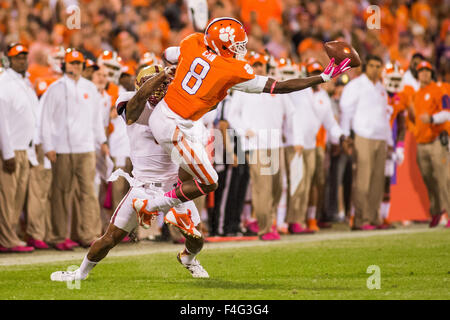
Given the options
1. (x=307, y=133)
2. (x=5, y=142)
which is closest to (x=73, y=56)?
(x=5, y=142)

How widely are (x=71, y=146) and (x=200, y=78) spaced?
188 inches

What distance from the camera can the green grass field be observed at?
9.33m

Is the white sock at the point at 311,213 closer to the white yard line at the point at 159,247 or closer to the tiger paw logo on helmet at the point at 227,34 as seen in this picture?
the white yard line at the point at 159,247

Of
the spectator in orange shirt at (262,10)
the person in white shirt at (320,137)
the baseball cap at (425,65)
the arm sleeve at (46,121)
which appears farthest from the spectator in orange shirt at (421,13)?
the arm sleeve at (46,121)

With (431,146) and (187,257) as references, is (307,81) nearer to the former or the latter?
(187,257)

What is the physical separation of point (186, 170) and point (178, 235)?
5.10 metres

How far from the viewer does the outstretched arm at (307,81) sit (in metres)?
9.30

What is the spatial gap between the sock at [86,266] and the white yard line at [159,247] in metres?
2.21

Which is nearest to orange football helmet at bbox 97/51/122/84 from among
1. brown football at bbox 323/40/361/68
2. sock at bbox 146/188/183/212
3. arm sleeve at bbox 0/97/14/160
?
arm sleeve at bbox 0/97/14/160

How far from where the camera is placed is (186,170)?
9.66 m

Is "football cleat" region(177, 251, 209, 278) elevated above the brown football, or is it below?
below

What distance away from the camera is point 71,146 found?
14.0m

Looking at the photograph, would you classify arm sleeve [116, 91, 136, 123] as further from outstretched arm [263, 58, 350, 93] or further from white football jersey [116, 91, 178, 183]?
outstretched arm [263, 58, 350, 93]
